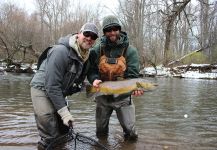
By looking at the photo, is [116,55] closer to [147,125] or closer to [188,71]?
[147,125]

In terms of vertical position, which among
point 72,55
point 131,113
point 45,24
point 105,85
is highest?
point 45,24

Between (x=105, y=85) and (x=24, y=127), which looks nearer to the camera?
(x=105, y=85)

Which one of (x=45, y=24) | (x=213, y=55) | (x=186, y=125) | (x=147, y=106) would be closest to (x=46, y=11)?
(x=45, y=24)

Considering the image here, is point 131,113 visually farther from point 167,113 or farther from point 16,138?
point 167,113

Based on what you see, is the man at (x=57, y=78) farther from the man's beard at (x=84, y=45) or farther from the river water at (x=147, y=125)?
the river water at (x=147, y=125)

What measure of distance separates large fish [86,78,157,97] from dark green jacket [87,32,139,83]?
14.9 inches

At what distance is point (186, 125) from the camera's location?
8047 millimetres

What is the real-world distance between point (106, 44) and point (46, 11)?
4454 cm

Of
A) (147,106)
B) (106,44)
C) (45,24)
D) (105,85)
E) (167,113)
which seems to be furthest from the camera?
(45,24)

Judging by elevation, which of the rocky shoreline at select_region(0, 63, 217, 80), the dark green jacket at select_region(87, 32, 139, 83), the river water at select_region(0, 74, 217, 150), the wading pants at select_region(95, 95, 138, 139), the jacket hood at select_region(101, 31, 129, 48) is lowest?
the river water at select_region(0, 74, 217, 150)

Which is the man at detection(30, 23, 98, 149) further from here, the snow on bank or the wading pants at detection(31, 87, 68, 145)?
the snow on bank

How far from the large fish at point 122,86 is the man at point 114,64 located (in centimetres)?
24

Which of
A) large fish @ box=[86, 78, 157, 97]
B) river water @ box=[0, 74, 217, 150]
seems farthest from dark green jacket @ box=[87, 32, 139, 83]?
river water @ box=[0, 74, 217, 150]

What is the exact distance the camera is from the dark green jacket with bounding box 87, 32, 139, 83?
582cm
